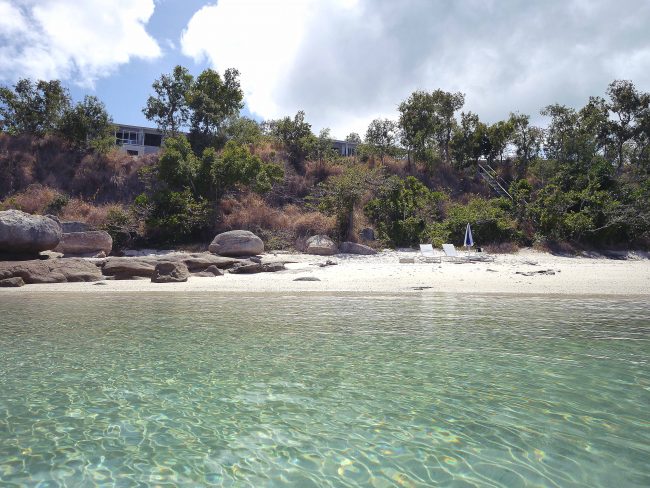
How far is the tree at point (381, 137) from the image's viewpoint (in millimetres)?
34750

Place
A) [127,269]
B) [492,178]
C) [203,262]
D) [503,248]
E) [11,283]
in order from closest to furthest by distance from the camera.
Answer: [11,283]
[127,269]
[203,262]
[503,248]
[492,178]

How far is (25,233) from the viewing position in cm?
1717

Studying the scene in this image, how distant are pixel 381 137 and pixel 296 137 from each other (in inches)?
270

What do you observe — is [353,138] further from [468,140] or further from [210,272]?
[210,272]

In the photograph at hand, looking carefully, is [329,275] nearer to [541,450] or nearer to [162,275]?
[162,275]

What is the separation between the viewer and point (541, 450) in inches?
134

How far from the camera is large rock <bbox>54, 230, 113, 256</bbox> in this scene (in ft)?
64.8

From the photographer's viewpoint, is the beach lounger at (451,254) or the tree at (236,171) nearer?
the beach lounger at (451,254)

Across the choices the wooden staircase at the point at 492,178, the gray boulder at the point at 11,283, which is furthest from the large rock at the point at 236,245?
the wooden staircase at the point at 492,178

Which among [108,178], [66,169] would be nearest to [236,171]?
[108,178]

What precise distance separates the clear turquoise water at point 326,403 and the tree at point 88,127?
26.4 m

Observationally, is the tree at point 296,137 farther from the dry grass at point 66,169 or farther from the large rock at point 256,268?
the large rock at point 256,268

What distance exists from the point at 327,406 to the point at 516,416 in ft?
5.81

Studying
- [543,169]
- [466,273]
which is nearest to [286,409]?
[466,273]
